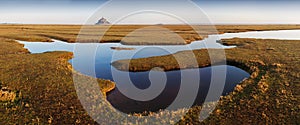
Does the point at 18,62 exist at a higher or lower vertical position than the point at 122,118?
higher

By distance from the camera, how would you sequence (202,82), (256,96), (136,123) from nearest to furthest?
(136,123), (256,96), (202,82)

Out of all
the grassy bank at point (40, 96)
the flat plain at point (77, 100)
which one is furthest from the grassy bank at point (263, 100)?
the grassy bank at point (40, 96)

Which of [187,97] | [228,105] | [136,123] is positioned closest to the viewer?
[136,123]

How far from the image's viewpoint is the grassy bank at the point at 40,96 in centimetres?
1717

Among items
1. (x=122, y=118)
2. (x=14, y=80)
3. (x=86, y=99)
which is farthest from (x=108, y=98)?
(x=14, y=80)

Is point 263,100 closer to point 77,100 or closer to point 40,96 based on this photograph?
point 77,100

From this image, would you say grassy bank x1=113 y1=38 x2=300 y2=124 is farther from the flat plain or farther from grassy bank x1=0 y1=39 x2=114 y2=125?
grassy bank x1=0 y1=39 x2=114 y2=125

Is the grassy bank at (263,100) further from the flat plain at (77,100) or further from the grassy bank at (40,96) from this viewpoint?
the grassy bank at (40,96)

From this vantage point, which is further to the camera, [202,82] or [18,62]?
[18,62]

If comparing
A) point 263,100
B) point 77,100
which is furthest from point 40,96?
point 263,100

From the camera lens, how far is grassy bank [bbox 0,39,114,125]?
1717 centimetres

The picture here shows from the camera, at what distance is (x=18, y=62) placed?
3425cm

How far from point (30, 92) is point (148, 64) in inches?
778

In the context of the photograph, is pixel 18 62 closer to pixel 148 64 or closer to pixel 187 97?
pixel 148 64
